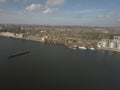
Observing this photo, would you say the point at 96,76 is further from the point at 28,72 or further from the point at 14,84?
the point at 14,84

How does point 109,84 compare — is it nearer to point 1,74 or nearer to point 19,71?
point 19,71

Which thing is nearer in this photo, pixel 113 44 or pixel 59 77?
pixel 59 77

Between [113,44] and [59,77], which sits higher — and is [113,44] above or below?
above

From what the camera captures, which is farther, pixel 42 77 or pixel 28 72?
pixel 28 72

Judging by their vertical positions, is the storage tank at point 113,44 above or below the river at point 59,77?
above

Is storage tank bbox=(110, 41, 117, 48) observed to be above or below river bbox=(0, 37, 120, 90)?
above

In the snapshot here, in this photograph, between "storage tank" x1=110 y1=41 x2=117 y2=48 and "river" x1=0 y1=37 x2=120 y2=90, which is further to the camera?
"storage tank" x1=110 y1=41 x2=117 y2=48

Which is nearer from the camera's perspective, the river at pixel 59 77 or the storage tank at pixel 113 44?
the river at pixel 59 77

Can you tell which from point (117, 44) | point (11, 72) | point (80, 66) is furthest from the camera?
point (117, 44)

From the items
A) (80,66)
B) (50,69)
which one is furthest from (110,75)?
(50,69)

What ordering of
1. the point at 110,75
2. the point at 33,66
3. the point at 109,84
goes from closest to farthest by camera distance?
the point at 109,84
the point at 110,75
the point at 33,66
